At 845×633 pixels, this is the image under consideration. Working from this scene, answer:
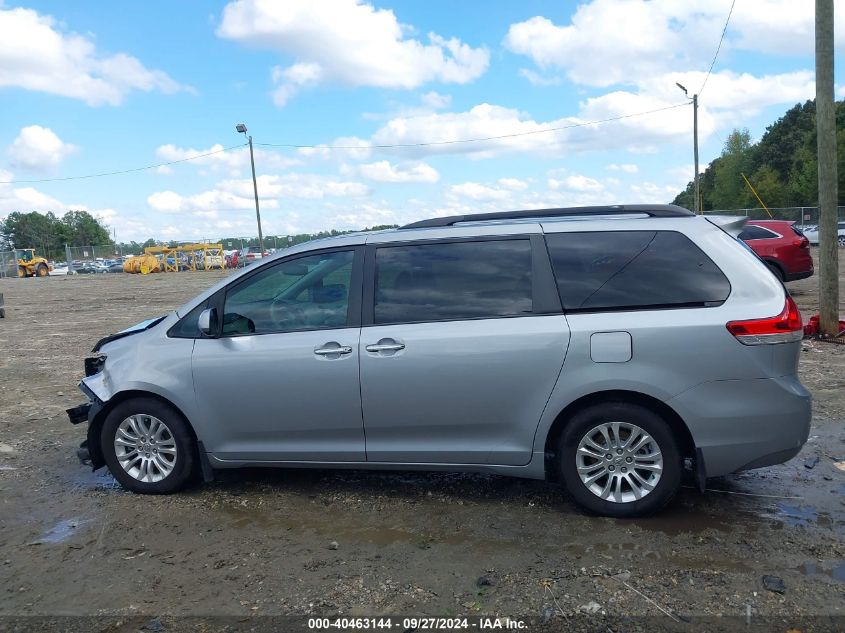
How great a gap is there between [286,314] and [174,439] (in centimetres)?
117

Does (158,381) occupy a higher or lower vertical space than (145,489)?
higher

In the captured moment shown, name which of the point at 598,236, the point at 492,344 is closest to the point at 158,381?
the point at 492,344

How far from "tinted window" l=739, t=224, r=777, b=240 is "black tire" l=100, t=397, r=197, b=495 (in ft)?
45.2

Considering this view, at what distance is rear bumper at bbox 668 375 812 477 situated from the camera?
3957mm

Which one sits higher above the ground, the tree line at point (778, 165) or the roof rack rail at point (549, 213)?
the tree line at point (778, 165)

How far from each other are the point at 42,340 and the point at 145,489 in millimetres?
9962

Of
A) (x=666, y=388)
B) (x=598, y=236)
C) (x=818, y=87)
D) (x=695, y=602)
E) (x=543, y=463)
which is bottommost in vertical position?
(x=695, y=602)

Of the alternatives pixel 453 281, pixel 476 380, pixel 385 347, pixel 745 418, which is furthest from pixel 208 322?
pixel 745 418

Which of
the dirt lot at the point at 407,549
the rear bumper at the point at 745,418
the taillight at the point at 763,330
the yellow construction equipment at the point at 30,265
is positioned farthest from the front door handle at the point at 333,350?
the yellow construction equipment at the point at 30,265

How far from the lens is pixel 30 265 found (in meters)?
49.5

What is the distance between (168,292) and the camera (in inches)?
1031

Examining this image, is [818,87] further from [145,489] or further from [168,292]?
[168,292]

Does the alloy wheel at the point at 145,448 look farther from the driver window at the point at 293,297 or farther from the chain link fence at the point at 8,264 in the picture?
the chain link fence at the point at 8,264

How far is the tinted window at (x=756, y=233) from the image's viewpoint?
15.2m
